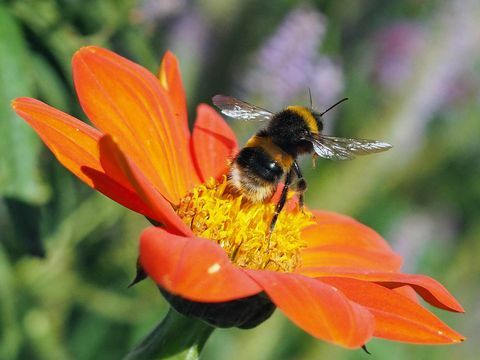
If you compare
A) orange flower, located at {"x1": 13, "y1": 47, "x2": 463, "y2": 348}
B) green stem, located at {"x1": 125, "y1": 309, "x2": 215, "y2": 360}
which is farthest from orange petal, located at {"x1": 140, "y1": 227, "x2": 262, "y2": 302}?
green stem, located at {"x1": 125, "y1": 309, "x2": 215, "y2": 360}

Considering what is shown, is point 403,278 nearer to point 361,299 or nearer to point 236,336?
point 361,299

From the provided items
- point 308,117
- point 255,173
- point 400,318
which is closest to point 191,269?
point 400,318

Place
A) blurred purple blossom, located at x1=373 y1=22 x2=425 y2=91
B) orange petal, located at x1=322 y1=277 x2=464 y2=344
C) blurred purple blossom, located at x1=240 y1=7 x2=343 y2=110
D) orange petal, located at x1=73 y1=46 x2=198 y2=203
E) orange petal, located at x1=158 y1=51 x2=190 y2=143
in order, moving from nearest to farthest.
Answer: orange petal, located at x1=322 y1=277 x2=464 y2=344, orange petal, located at x1=73 y1=46 x2=198 y2=203, orange petal, located at x1=158 y1=51 x2=190 y2=143, blurred purple blossom, located at x1=240 y1=7 x2=343 y2=110, blurred purple blossom, located at x1=373 y1=22 x2=425 y2=91

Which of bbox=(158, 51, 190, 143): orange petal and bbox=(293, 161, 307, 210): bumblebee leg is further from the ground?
bbox=(158, 51, 190, 143): orange petal

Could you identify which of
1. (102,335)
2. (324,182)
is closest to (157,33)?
(324,182)

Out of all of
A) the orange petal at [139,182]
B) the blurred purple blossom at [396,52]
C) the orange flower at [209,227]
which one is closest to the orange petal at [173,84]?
the orange flower at [209,227]

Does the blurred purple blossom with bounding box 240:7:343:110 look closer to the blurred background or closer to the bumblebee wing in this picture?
the blurred background
